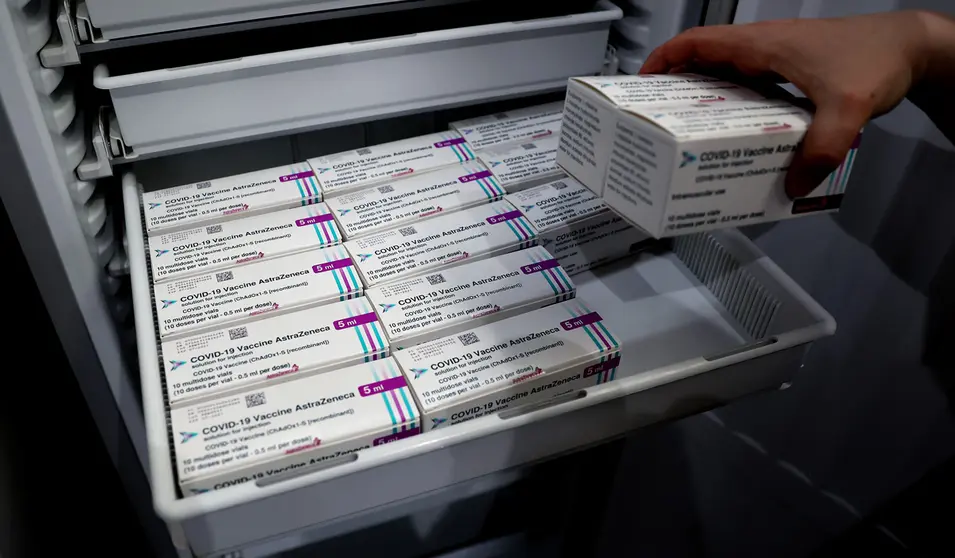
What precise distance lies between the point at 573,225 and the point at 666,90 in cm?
28

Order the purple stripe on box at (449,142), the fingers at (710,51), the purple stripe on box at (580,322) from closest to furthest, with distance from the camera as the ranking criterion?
the fingers at (710,51) → the purple stripe on box at (580,322) → the purple stripe on box at (449,142)

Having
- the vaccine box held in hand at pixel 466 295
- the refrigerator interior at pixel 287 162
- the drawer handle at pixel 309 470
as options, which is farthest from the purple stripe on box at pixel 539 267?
the drawer handle at pixel 309 470

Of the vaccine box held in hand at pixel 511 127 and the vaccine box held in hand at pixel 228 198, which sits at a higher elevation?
the vaccine box held in hand at pixel 511 127

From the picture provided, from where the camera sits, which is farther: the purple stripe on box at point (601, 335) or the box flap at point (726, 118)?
the purple stripe on box at point (601, 335)

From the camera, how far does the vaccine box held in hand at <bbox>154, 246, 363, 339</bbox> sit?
75cm

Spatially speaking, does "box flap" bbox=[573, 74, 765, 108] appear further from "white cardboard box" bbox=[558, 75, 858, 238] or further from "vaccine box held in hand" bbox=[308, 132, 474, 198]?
"vaccine box held in hand" bbox=[308, 132, 474, 198]

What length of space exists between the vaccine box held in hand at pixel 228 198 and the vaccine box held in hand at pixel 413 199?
6 centimetres

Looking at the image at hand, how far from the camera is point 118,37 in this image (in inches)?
31.1

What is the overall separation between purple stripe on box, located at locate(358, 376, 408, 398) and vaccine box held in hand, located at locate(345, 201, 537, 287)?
0.16 meters

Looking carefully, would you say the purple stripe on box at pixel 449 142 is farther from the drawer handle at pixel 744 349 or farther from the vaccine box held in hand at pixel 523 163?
the drawer handle at pixel 744 349

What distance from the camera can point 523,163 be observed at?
3.28 ft

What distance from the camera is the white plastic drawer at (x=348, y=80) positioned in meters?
0.83

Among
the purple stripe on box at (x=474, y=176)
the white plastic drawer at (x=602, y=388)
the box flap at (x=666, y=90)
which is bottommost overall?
the white plastic drawer at (x=602, y=388)

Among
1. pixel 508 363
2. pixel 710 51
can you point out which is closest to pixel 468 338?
pixel 508 363
